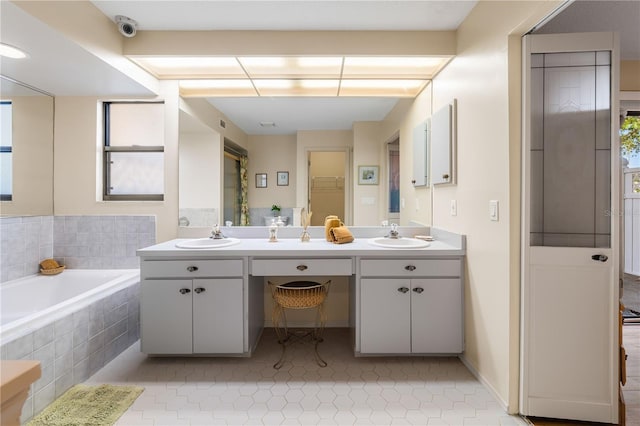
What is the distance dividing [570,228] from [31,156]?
3939 millimetres

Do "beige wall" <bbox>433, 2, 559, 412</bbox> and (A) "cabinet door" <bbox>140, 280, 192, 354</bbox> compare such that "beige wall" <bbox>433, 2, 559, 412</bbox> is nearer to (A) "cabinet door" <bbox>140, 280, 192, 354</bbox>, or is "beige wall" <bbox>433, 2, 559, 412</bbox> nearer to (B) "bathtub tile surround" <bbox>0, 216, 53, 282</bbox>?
(A) "cabinet door" <bbox>140, 280, 192, 354</bbox>

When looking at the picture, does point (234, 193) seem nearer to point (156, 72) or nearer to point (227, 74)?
point (227, 74)

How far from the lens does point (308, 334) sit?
103 inches

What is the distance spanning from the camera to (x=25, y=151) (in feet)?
8.26

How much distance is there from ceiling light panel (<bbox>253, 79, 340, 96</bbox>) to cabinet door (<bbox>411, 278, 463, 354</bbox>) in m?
1.75

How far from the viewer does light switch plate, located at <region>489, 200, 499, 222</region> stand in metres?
1.72

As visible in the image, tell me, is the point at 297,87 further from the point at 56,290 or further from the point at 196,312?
the point at 56,290

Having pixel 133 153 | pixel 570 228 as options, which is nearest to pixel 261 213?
pixel 133 153

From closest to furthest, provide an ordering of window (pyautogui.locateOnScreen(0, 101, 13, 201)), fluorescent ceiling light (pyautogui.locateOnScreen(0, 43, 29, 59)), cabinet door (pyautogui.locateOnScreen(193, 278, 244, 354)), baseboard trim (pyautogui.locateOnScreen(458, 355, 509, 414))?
baseboard trim (pyautogui.locateOnScreen(458, 355, 509, 414))
fluorescent ceiling light (pyautogui.locateOnScreen(0, 43, 29, 59))
cabinet door (pyautogui.locateOnScreen(193, 278, 244, 354))
window (pyautogui.locateOnScreen(0, 101, 13, 201))

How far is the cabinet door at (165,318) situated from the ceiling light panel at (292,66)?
67.8 inches

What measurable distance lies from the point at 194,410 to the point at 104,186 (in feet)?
6.97

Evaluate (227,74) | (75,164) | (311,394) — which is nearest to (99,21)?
(227,74)

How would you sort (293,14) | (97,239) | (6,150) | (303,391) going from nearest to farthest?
1. (303,391)
2. (293,14)
3. (6,150)
4. (97,239)

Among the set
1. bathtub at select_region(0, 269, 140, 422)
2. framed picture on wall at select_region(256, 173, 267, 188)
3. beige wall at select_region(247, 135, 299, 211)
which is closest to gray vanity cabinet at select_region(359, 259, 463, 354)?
beige wall at select_region(247, 135, 299, 211)
